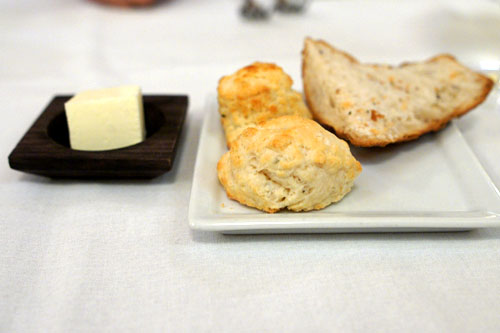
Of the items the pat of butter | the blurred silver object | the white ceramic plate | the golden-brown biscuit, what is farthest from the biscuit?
the blurred silver object

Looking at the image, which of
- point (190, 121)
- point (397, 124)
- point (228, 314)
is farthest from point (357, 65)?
point (228, 314)

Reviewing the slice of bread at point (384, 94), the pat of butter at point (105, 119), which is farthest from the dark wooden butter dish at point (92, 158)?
the slice of bread at point (384, 94)

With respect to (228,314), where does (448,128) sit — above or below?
above

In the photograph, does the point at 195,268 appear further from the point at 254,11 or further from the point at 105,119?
the point at 254,11

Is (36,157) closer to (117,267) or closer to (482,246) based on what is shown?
(117,267)

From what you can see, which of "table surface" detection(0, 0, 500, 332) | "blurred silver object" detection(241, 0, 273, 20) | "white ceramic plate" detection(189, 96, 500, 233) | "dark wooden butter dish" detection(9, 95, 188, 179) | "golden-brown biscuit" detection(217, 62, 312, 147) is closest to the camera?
"table surface" detection(0, 0, 500, 332)

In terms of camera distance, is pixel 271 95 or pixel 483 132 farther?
pixel 483 132

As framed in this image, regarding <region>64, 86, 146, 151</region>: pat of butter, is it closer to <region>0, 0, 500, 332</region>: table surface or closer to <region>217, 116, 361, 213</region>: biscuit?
<region>0, 0, 500, 332</region>: table surface
